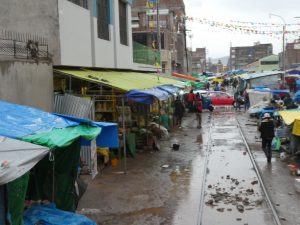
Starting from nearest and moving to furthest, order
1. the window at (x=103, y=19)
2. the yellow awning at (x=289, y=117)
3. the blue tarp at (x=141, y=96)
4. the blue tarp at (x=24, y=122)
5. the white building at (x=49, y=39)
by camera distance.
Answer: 1. the blue tarp at (x=24, y=122)
2. the white building at (x=49, y=39)
3. the yellow awning at (x=289, y=117)
4. the blue tarp at (x=141, y=96)
5. the window at (x=103, y=19)

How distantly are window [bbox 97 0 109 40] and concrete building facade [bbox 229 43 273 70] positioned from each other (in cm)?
12404

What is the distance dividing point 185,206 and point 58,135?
4842 millimetres

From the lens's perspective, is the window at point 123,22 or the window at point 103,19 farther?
the window at point 123,22

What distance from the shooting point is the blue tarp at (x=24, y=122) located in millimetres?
7359

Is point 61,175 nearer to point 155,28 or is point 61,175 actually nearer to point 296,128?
point 296,128

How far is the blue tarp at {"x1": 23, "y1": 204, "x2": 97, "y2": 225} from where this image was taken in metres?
8.14

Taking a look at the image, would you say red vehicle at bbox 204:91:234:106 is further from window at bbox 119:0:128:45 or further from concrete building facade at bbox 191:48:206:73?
concrete building facade at bbox 191:48:206:73

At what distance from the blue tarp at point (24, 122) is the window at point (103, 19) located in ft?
40.8

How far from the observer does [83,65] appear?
17.9m

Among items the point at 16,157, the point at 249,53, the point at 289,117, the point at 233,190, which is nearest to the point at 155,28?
the point at 289,117

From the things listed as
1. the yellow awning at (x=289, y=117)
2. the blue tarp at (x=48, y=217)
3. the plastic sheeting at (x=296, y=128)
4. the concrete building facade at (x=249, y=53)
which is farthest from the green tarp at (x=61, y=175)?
the concrete building facade at (x=249, y=53)

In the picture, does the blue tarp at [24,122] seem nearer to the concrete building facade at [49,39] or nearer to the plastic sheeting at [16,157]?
the plastic sheeting at [16,157]

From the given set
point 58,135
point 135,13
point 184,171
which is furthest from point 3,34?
point 135,13

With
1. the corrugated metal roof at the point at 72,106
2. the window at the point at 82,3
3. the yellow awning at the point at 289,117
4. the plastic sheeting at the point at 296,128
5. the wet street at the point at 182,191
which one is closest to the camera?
the wet street at the point at 182,191
